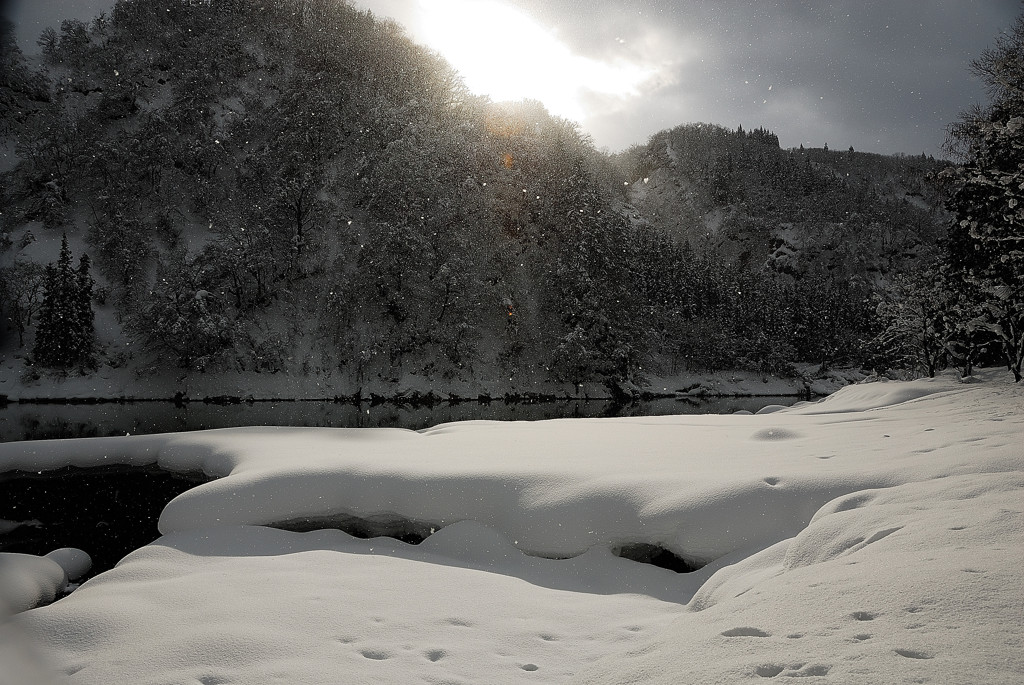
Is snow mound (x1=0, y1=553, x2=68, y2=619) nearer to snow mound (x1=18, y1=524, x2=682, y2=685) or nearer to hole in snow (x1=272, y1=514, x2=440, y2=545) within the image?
snow mound (x1=18, y1=524, x2=682, y2=685)

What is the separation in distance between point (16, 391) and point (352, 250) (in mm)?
25915

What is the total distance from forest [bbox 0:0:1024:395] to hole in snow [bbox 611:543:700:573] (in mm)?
31262

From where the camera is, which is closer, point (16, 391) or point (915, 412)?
point (915, 412)

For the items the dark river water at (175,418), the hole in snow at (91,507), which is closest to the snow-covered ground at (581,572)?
the hole in snow at (91,507)

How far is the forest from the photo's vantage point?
43.3 meters

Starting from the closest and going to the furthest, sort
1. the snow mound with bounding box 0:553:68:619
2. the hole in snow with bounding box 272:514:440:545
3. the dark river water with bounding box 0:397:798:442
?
the snow mound with bounding box 0:553:68:619 → the hole in snow with bounding box 272:514:440:545 → the dark river water with bounding box 0:397:798:442

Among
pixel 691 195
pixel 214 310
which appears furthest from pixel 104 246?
pixel 691 195

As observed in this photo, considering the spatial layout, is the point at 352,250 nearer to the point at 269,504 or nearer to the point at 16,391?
the point at 16,391

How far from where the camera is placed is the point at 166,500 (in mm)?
10609

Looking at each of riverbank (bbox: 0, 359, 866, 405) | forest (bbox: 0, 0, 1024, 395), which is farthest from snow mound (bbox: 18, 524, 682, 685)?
riverbank (bbox: 0, 359, 866, 405)

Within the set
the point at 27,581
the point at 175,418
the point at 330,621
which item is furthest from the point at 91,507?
the point at 175,418

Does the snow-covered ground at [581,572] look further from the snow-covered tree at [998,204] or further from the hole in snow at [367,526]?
the snow-covered tree at [998,204]

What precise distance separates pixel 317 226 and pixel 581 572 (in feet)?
170

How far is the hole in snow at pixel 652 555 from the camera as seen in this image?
589 centimetres
